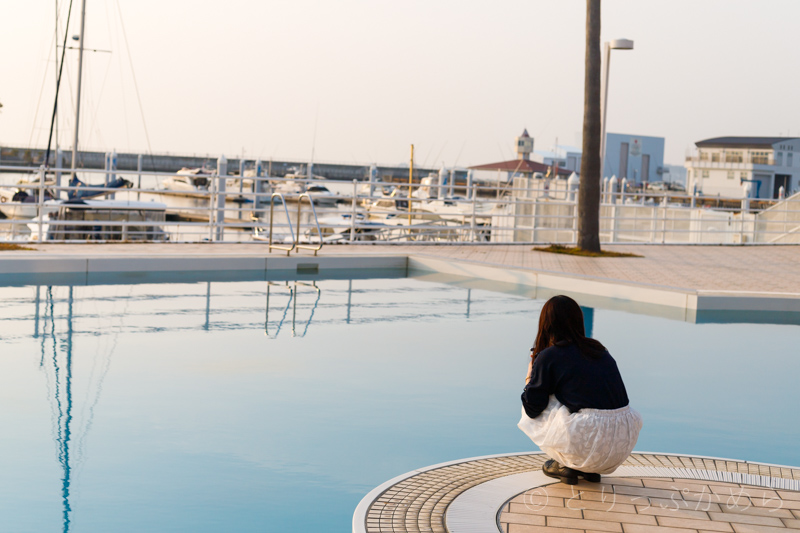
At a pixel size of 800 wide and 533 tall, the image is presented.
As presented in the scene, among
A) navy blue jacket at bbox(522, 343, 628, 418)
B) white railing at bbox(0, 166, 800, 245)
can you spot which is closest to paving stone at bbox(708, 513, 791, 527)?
navy blue jacket at bbox(522, 343, 628, 418)

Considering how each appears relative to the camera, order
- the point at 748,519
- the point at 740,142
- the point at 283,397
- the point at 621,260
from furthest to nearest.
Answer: the point at 740,142 → the point at 621,260 → the point at 283,397 → the point at 748,519

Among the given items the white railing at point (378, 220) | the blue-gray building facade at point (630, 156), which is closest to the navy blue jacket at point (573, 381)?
the white railing at point (378, 220)

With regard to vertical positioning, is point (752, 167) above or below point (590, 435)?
above

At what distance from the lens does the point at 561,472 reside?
3.99 meters

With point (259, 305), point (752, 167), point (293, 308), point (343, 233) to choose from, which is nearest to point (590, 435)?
point (293, 308)

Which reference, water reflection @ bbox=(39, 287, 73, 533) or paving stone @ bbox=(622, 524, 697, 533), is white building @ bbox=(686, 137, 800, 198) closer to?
water reflection @ bbox=(39, 287, 73, 533)

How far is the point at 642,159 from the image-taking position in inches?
4122

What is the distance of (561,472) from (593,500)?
0.27 meters

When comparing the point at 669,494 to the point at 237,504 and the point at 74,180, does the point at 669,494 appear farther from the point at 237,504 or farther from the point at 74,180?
the point at 74,180

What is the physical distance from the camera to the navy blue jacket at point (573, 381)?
3.78 metres

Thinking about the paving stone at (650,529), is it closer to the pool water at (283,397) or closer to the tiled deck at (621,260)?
the pool water at (283,397)

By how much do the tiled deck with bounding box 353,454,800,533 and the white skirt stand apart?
5.7 inches

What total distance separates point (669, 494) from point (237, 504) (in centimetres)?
200

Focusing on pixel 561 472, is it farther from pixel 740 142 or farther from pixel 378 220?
pixel 740 142
